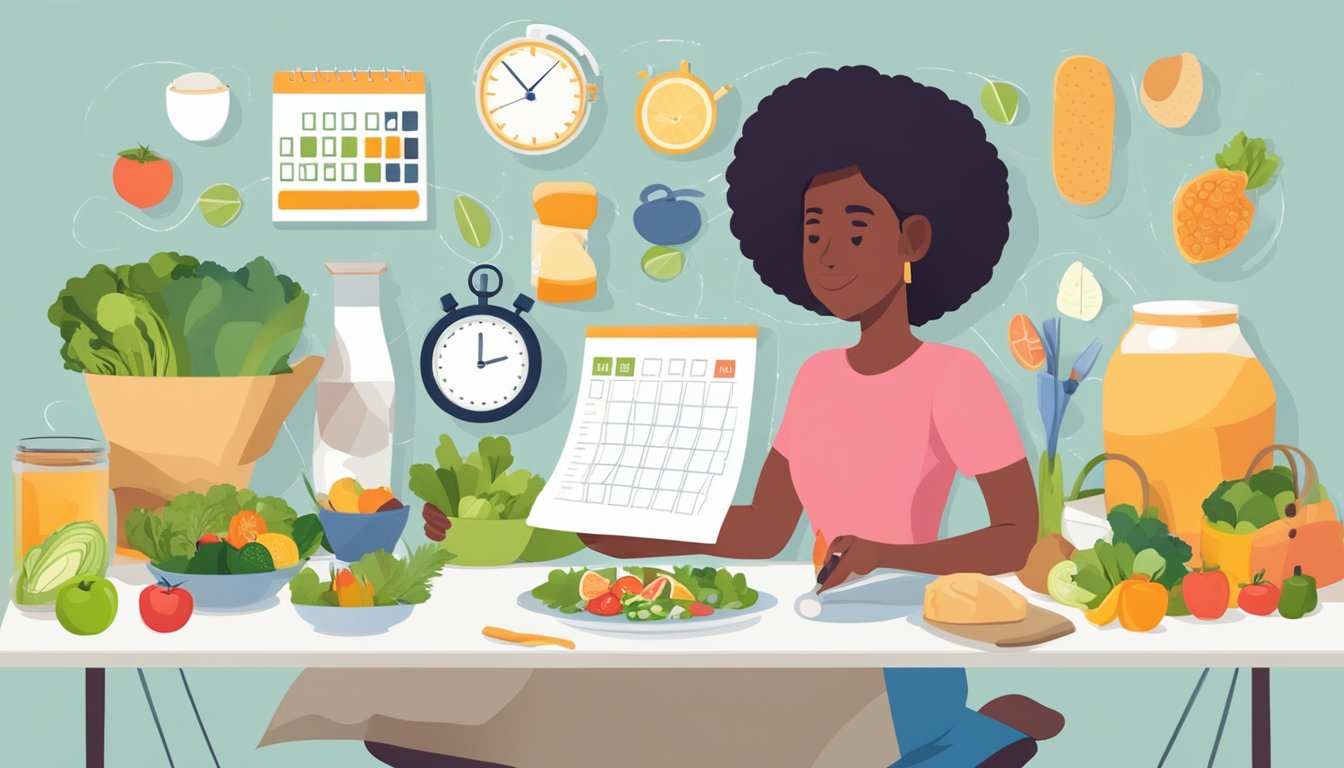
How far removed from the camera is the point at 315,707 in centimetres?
240

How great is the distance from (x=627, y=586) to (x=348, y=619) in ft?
1.36

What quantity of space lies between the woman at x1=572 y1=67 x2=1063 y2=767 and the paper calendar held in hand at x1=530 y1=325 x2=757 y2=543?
7 cm

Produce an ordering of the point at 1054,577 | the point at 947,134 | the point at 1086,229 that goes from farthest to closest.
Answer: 1. the point at 1086,229
2. the point at 947,134
3. the point at 1054,577

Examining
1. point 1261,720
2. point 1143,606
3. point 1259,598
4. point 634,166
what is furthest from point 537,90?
point 1261,720

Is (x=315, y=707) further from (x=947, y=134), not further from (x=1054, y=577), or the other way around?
(x=947, y=134)

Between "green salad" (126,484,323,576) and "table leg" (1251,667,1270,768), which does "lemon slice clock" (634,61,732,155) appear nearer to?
"green salad" (126,484,323,576)

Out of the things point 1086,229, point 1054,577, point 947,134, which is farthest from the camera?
point 1086,229

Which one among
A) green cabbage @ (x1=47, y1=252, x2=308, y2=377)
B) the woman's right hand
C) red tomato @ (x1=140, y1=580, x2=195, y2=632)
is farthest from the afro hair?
red tomato @ (x1=140, y1=580, x2=195, y2=632)

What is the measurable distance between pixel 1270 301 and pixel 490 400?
1.42 meters

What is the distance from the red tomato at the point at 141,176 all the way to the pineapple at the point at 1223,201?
1814mm

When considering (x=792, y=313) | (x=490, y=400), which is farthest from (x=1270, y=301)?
(x=490, y=400)

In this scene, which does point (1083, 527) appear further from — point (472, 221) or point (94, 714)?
point (94, 714)

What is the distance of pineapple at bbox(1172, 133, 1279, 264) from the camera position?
264 cm

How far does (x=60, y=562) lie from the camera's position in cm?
225
